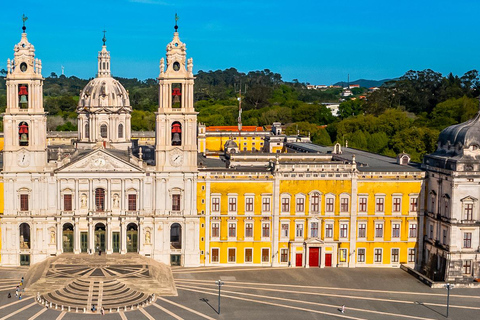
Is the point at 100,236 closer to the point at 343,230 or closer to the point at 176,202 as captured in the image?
the point at 176,202

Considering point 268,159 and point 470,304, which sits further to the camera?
point 268,159

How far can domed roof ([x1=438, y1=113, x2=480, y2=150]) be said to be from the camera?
53.1 metres

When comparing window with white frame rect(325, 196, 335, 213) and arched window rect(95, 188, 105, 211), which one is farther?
window with white frame rect(325, 196, 335, 213)

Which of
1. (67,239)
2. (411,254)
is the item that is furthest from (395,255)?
(67,239)

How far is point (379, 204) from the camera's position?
5769 cm

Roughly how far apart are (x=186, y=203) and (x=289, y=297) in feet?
43.1

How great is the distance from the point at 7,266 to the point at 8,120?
12010 mm

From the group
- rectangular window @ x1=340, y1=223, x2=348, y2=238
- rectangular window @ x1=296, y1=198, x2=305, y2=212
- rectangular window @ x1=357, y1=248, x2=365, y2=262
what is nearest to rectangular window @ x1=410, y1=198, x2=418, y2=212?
rectangular window @ x1=357, y1=248, x2=365, y2=262

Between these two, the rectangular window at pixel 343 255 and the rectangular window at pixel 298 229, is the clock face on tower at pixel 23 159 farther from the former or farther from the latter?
the rectangular window at pixel 343 255

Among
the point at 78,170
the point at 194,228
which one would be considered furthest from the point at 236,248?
the point at 78,170

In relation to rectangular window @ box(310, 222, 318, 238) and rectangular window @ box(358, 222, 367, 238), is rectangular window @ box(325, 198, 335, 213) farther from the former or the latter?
rectangular window @ box(358, 222, 367, 238)

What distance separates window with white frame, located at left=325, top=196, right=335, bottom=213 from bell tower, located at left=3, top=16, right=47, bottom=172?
23.9 metres

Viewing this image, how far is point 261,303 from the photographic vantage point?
46.7m

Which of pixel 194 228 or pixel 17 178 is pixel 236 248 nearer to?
pixel 194 228
